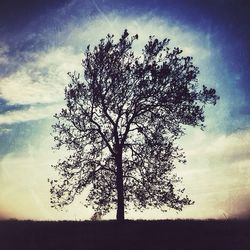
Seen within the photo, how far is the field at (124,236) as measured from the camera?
58.7ft

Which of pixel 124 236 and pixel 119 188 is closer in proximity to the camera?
pixel 124 236

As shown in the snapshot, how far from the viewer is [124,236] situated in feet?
63.8

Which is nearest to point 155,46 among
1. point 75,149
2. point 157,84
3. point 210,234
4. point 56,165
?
point 157,84

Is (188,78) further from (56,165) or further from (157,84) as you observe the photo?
(56,165)

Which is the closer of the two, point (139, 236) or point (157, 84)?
point (139, 236)

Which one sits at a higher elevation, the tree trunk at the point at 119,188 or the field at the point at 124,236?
the tree trunk at the point at 119,188

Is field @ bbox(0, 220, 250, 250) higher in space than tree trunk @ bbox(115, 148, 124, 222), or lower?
lower

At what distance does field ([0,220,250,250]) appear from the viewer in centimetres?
1791

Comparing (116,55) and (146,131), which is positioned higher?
(116,55)

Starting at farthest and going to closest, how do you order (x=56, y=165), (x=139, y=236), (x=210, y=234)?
(x=56, y=165) < (x=210, y=234) < (x=139, y=236)

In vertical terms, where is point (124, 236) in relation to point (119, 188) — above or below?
below

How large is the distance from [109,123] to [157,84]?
459 centimetres

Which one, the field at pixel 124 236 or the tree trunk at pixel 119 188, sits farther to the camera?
the tree trunk at pixel 119 188

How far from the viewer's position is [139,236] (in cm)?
1966
